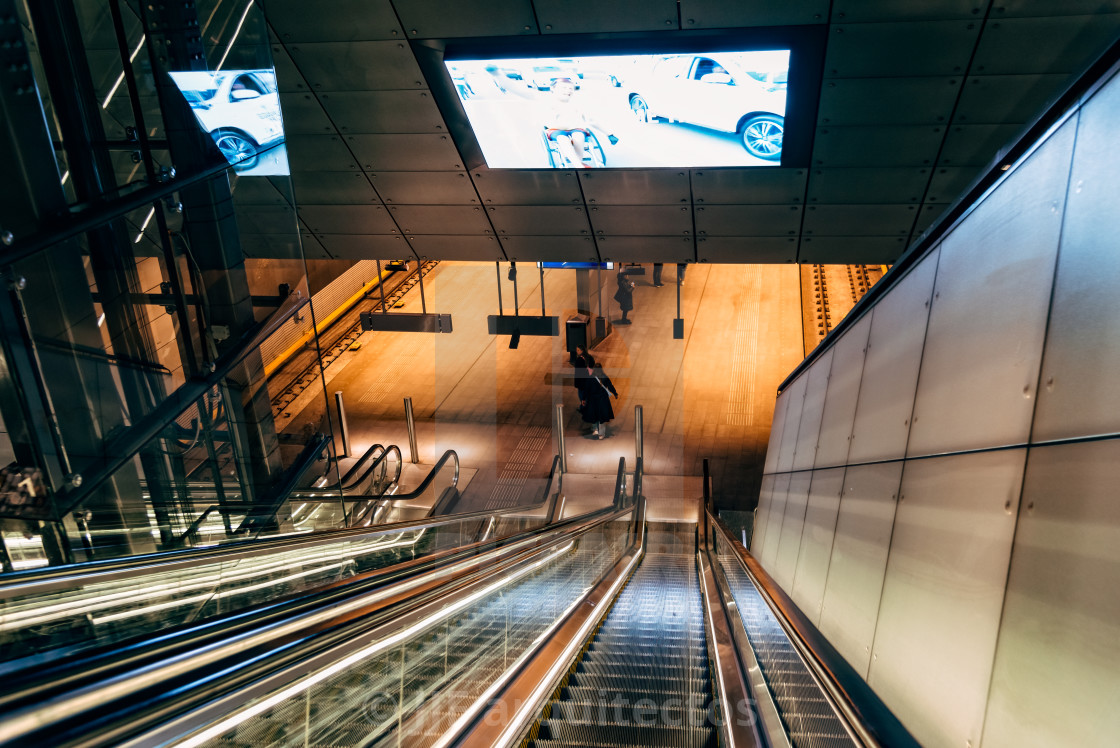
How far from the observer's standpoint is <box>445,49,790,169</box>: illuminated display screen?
6.79 meters

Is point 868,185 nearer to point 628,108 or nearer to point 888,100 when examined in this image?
point 888,100

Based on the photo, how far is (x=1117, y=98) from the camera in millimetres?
1849

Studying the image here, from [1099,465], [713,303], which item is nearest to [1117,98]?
[1099,465]

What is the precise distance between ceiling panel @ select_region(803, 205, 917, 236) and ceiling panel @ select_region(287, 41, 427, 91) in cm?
442

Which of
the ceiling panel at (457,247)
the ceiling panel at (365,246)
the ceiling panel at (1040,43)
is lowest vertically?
the ceiling panel at (365,246)

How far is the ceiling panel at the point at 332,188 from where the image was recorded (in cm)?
865

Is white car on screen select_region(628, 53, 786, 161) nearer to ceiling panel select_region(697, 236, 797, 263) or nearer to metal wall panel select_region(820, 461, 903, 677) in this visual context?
ceiling panel select_region(697, 236, 797, 263)

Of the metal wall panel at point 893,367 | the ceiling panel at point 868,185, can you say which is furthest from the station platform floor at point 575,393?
the metal wall panel at point 893,367

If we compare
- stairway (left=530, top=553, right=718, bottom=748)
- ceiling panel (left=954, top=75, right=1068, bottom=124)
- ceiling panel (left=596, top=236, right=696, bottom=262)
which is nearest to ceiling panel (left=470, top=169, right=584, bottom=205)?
ceiling panel (left=596, top=236, right=696, bottom=262)

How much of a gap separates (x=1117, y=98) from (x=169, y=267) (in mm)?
3930

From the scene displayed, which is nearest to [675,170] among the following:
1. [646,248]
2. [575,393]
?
[646,248]

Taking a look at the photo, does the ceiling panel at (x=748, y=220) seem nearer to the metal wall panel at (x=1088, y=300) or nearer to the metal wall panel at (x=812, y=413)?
the metal wall panel at (x=812, y=413)

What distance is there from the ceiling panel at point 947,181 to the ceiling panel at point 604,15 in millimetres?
3163

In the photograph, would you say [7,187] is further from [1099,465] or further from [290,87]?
[290,87]
